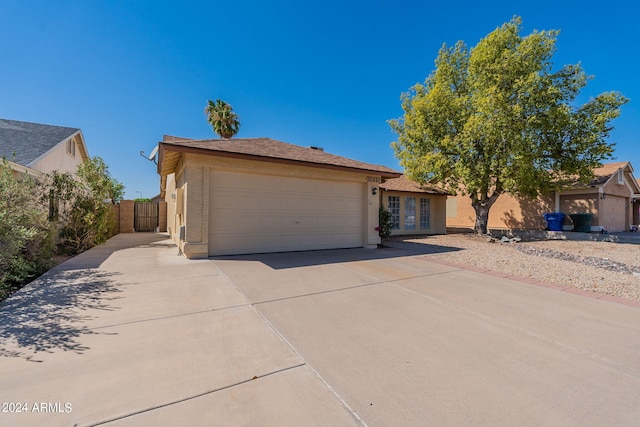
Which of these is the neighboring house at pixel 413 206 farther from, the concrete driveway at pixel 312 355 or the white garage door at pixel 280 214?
the concrete driveway at pixel 312 355

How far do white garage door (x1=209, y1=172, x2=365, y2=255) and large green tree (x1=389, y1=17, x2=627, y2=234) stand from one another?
630 cm

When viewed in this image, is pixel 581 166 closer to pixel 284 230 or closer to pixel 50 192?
pixel 284 230

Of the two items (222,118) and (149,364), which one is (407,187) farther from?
(149,364)

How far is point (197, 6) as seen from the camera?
28.7 feet

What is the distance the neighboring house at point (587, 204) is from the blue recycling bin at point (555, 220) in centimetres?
130

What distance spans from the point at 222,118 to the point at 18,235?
18.7 metres

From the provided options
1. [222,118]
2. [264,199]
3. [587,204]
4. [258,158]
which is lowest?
[264,199]

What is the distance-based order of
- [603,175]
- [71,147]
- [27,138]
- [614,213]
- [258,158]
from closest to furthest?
[258,158]
[27,138]
[71,147]
[603,175]
[614,213]

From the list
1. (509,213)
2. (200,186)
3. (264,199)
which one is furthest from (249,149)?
(509,213)

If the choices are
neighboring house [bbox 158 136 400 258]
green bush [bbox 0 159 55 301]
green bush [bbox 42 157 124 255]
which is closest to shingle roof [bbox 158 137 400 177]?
neighboring house [bbox 158 136 400 258]

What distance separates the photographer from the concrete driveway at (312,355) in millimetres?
1947

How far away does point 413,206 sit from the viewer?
1642cm

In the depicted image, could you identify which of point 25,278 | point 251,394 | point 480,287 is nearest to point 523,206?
point 480,287

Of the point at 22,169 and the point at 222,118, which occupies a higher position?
the point at 222,118
